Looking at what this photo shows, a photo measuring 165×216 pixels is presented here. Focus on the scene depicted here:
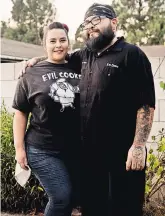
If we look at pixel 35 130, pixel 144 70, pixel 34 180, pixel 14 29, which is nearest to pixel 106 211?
pixel 35 130

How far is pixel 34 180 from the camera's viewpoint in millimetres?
4488

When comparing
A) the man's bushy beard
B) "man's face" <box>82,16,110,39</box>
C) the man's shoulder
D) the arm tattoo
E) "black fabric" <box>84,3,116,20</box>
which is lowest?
the arm tattoo

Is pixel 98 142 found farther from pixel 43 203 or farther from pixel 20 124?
pixel 43 203

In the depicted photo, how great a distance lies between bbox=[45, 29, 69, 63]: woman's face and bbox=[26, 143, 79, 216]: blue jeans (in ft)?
2.30

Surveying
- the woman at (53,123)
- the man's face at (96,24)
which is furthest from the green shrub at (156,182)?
the man's face at (96,24)

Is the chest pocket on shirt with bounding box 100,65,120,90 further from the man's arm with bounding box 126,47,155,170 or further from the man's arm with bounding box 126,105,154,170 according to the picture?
the man's arm with bounding box 126,105,154,170

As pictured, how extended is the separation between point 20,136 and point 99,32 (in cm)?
98

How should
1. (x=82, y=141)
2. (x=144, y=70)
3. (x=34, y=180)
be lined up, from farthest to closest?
(x=34, y=180) → (x=82, y=141) → (x=144, y=70)

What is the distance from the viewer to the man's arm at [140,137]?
2.70 m

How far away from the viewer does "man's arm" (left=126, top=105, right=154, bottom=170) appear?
270 centimetres

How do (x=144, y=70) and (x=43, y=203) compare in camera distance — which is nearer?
(x=144, y=70)

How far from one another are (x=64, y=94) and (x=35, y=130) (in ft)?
1.18

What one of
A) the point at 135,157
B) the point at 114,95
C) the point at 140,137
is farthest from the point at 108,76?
the point at 135,157

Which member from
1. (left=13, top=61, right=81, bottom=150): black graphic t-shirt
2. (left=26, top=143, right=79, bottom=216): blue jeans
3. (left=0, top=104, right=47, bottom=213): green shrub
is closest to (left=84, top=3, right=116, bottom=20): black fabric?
(left=13, top=61, right=81, bottom=150): black graphic t-shirt
